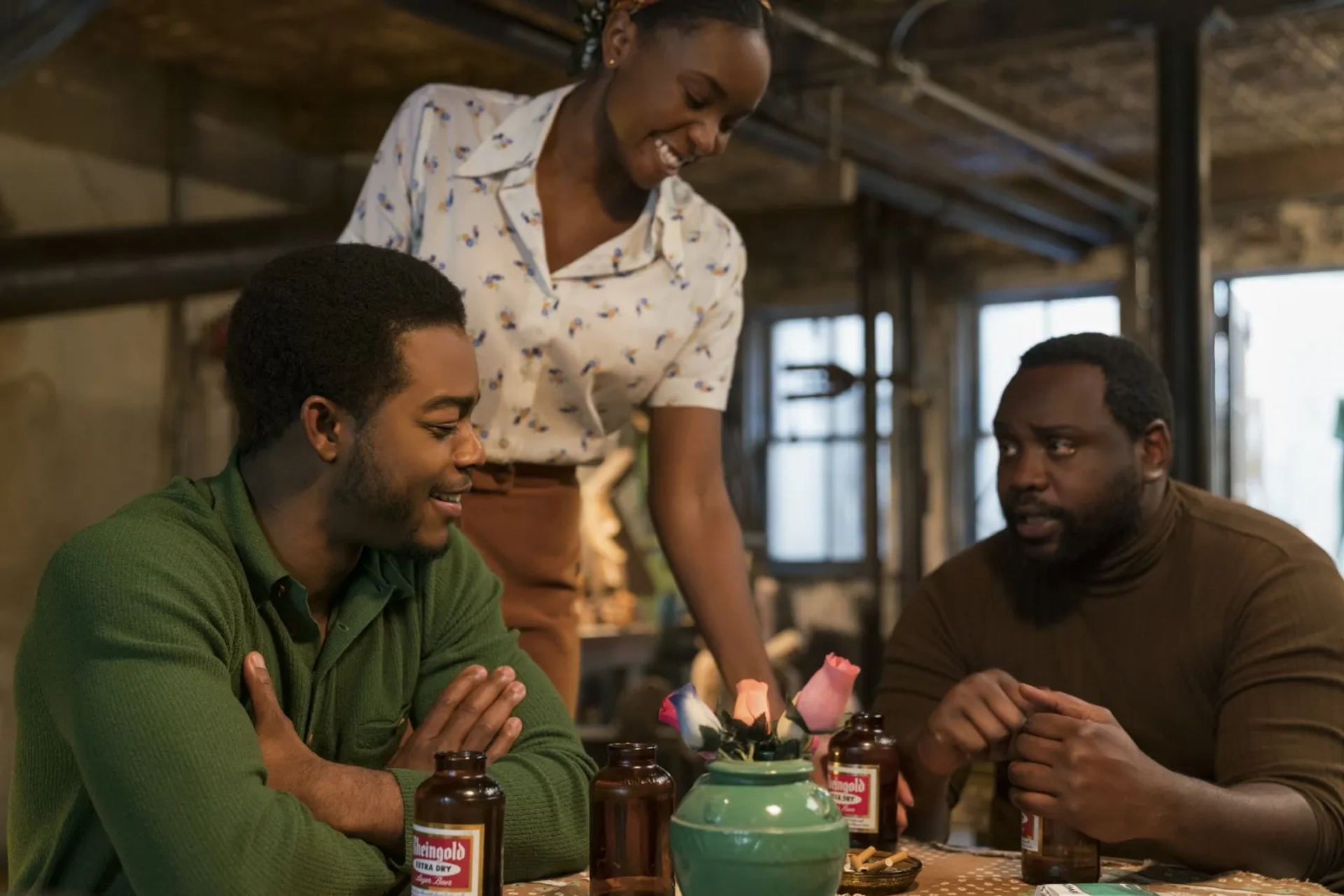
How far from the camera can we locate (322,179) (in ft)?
29.0

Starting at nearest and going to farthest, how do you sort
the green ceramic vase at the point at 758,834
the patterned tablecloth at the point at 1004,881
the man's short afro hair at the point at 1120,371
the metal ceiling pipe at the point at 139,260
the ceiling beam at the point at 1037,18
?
the green ceramic vase at the point at 758,834 → the patterned tablecloth at the point at 1004,881 → the man's short afro hair at the point at 1120,371 → the ceiling beam at the point at 1037,18 → the metal ceiling pipe at the point at 139,260

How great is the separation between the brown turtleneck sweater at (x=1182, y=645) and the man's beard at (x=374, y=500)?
974 millimetres

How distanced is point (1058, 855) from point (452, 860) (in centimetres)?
80

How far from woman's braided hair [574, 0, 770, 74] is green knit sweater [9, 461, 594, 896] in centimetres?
95

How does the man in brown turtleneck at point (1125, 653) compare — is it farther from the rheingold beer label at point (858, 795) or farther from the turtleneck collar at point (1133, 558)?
the rheingold beer label at point (858, 795)

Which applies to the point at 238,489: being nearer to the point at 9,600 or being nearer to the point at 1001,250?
the point at 9,600

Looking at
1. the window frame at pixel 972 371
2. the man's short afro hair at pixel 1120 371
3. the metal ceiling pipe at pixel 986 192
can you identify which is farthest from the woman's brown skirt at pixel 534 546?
the window frame at pixel 972 371

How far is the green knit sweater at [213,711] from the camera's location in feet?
5.16

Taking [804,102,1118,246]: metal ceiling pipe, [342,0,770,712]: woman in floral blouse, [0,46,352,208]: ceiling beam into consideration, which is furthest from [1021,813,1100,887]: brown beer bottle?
[0,46,352,208]: ceiling beam

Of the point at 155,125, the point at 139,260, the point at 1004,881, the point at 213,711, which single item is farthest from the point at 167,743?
the point at 155,125

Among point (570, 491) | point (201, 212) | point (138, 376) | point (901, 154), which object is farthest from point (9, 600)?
point (570, 491)

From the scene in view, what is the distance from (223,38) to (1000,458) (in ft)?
19.4

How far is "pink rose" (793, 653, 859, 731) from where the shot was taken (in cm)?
152

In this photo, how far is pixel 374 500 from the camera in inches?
74.5
